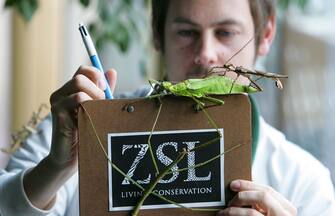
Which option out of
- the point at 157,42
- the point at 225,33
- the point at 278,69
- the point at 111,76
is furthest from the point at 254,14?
the point at 278,69

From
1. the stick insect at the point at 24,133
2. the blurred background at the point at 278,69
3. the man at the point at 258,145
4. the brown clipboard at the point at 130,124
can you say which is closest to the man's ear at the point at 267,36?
the man at the point at 258,145

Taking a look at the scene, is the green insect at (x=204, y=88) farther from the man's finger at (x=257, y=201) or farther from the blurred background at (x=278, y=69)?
the blurred background at (x=278, y=69)

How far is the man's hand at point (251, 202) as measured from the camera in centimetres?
86

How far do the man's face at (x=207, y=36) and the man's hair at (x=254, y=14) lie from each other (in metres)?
0.04

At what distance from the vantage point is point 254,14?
1.34 m

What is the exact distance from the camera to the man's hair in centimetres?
134

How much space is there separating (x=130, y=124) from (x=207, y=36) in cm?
44

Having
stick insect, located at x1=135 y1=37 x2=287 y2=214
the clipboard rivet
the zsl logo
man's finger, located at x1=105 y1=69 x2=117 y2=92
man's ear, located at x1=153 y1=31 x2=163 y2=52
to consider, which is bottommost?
the zsl logo

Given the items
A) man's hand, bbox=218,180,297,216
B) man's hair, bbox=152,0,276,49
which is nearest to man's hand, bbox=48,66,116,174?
man's hand, bbox=218,180,297,216

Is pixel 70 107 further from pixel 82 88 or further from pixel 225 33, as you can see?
pixel 225 33

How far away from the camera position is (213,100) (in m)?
0.85

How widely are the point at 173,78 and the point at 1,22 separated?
1828 millimetres

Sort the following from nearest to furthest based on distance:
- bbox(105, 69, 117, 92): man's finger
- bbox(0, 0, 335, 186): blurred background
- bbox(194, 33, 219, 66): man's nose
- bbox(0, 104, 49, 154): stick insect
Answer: bbox(105, 69, 117, 92): man's finger → bbox(194, 33, 219, 66): man's nose → bbox(0, 104, 49, 154): stick insect → bbox(0, 0, 335, 186): blurred background

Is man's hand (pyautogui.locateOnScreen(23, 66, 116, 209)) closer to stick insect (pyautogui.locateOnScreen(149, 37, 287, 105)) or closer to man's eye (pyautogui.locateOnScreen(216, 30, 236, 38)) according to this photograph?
stick insect (pyautogui.locateOnScreen(149, 37, 287, 105))
